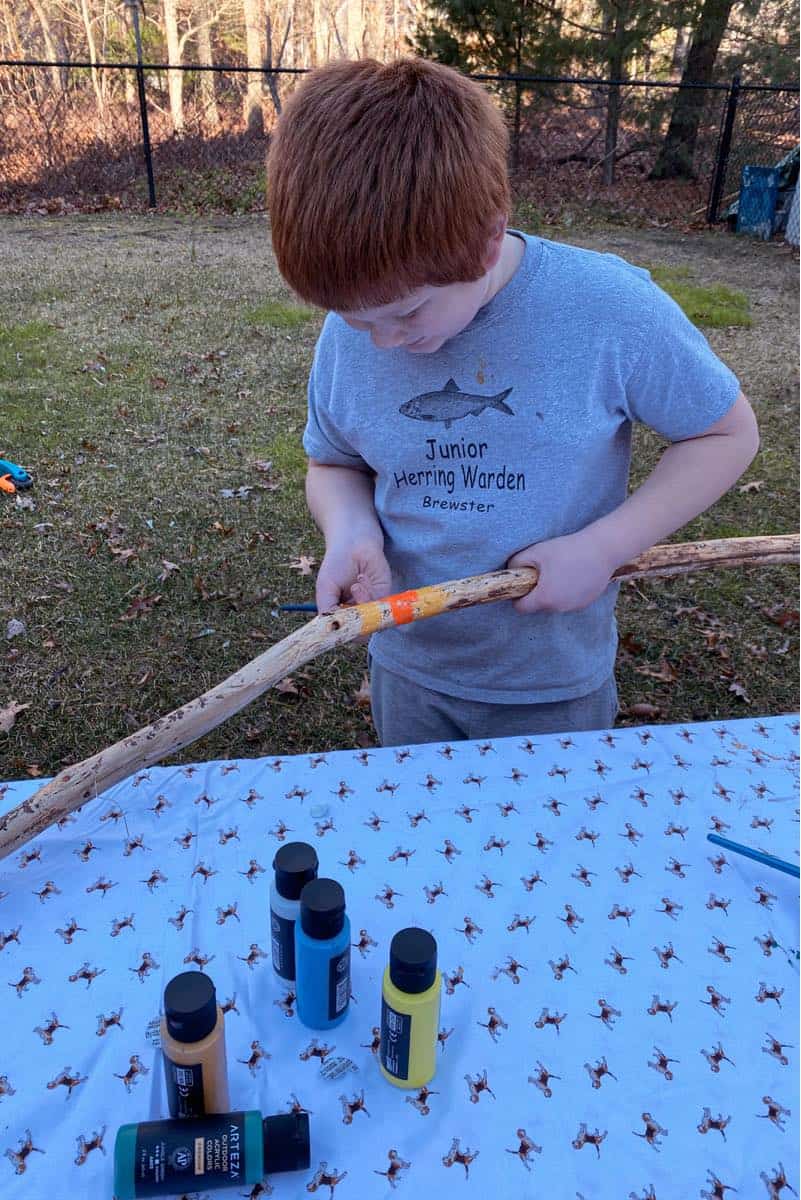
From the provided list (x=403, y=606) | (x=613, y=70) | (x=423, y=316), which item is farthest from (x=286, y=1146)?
(x=613, y=70)

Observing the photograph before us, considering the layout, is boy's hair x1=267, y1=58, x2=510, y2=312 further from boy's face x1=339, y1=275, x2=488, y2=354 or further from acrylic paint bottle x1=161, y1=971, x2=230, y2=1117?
acrylic paint bottle x1=161, y1=971, x2=230, y2=1117

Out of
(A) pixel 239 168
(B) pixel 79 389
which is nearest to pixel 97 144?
(A) pixel 239 168

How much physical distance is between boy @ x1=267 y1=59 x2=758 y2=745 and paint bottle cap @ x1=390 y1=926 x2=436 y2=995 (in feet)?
2.51

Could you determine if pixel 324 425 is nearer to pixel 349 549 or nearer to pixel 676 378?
pixel 349 549

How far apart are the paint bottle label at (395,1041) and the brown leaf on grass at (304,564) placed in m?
3.12

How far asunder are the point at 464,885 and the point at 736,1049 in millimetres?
483

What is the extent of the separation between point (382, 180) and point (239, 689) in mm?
850

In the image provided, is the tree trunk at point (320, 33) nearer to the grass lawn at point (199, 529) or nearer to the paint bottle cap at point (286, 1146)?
the grass lawn at point (199, 529)

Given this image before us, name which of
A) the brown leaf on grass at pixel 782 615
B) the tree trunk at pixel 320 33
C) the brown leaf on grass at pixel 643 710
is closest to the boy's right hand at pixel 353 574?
the brown leaf on grass at pixel 643 710

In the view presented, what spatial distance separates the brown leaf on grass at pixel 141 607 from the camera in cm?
386

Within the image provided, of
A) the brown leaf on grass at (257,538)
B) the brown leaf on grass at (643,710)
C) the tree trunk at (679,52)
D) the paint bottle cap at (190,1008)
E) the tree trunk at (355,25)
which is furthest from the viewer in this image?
the tree trunk at (355,25)

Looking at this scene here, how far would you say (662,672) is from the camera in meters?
3.68

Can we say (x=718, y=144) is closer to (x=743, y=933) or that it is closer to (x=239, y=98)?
(x=239, y=98)

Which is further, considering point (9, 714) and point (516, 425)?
point (9, 714)
